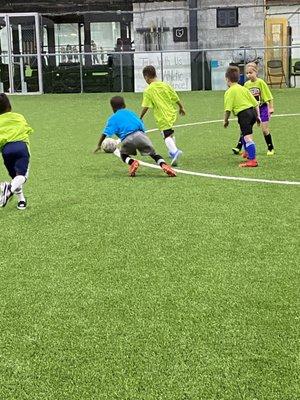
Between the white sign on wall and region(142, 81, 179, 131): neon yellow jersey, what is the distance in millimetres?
17974

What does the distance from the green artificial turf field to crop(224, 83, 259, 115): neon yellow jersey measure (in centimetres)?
117

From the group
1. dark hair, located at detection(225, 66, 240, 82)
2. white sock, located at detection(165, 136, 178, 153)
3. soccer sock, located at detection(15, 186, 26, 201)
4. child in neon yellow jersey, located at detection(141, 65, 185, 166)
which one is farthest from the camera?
child in neon yellow jersey, located at detection(141, 65, 185, 166)

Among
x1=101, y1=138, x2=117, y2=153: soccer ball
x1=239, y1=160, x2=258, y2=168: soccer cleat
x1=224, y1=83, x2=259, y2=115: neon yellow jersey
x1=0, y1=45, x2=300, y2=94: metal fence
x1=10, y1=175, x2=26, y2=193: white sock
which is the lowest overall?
x1=239, y1=160, x2=258, y2=168: soccer cleat

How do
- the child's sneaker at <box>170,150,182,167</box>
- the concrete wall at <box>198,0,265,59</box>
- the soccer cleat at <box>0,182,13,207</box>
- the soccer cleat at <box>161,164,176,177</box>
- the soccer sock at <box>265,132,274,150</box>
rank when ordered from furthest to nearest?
the concrete wall at <box>198,0,265,59</box>, the soccer sock at <box>265,132,274,150</box>, the child's sneaker at <box>170,150,182,167</box>, the soccer cleat at <box>161,164,176,177</box>, the soccer cleat at <box>0,182,13,207</box>

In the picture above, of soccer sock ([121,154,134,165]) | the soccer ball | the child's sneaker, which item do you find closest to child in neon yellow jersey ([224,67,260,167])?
the child's sneaker

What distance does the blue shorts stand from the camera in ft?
25.2

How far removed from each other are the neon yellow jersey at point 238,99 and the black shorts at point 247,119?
6 centimetres

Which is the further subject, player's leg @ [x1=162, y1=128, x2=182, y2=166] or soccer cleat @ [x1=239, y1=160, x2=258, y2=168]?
player's leg @ [x1=162, y1=128, x2=182, y2=166]

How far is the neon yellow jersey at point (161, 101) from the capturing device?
1076cm

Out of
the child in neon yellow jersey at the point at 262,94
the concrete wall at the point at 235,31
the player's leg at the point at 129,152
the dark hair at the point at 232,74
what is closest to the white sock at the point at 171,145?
the player's leg at the point at 129,152

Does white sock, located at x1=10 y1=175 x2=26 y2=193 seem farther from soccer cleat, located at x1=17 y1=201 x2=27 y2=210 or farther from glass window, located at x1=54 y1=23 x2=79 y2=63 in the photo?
glass window, located at x1=54 y1=23 x2=79 y2=63

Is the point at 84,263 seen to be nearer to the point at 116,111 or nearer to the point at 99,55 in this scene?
the point at 116,111

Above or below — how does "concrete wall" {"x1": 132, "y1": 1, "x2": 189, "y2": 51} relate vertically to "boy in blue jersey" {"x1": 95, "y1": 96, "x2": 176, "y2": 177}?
above

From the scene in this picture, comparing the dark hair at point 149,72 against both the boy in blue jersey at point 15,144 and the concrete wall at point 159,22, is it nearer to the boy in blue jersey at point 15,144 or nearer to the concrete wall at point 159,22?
the boy in blue jersey at point 15,144
